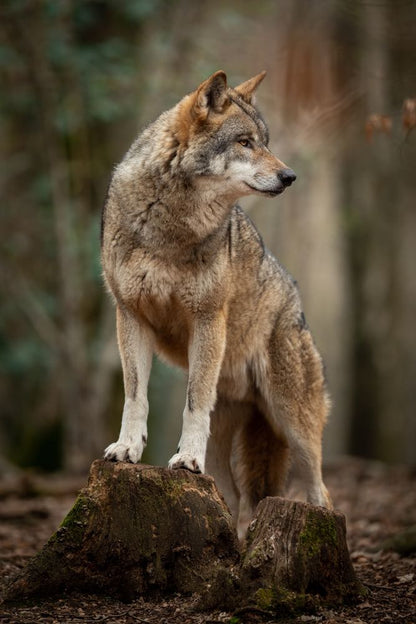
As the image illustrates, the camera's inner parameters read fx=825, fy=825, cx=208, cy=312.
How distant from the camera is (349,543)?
7840mm

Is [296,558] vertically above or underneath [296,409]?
underneath

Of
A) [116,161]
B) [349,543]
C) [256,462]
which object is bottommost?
[349,543]

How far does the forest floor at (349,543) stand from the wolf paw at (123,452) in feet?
3.15

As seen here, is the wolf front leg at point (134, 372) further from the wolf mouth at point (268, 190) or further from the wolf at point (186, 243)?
the wolf mouth at point (268, 190)

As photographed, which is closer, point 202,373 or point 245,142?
point 202,373

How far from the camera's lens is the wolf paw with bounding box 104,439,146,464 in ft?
18.3

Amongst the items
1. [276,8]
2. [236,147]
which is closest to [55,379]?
[276,8]

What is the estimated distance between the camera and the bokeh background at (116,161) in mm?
13883

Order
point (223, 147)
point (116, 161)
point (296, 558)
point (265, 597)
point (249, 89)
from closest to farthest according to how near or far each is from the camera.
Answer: point (265, 597) → point (296, 558) → point (223, 147) → point (249, 89) → point (116, 161)

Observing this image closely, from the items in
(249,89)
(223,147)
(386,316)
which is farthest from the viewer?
(386,316)

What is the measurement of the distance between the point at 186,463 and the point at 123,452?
0.44 meters

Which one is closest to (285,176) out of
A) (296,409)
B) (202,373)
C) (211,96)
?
(211,96)

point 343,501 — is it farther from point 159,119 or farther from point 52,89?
point 52,89

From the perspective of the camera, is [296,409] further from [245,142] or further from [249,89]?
[249,89]
